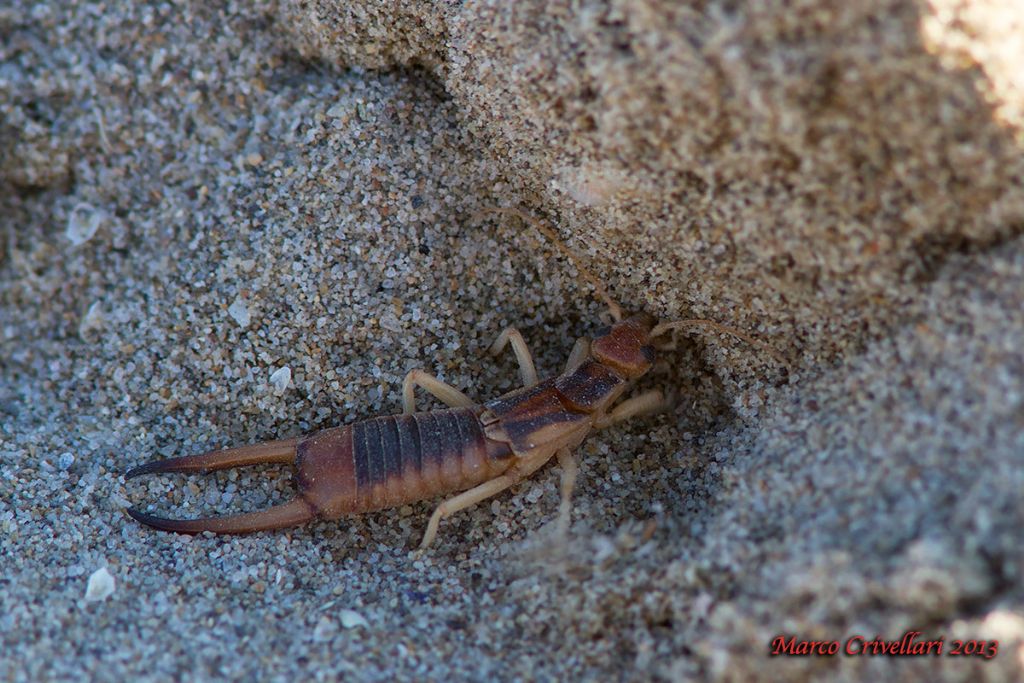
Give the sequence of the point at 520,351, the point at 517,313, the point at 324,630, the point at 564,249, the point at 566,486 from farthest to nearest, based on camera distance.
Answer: the point at 517,313 < the point at 520,351 < the point at 564,249 < the point at 566,486 < the point at 324,630

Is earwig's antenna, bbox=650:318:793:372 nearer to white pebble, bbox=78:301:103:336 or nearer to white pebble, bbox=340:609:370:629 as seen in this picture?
white pebble, bbox=340:609:370:629

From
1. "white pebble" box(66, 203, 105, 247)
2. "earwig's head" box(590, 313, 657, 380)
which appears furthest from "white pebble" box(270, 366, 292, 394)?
"earwig's head" box(590, 313, 657, 380)

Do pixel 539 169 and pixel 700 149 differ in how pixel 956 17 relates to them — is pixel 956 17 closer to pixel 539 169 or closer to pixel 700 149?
pixel 700 149

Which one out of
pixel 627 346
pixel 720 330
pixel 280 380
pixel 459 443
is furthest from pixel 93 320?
pixel 720 330

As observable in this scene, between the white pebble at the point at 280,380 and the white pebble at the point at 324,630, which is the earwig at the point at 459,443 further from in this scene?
the white pebble at the point at 324,630

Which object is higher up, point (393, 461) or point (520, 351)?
point (520, 351)

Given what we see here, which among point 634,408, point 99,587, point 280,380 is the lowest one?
point 99,587

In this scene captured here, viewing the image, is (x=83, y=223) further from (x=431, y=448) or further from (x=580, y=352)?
(x=580, y=352)
